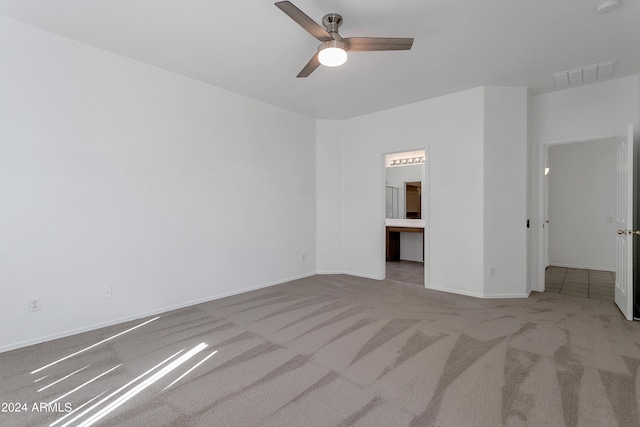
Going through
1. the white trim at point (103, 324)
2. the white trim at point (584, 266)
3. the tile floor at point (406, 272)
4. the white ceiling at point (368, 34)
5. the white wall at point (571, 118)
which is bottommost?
the tile floor at point (406, 272)

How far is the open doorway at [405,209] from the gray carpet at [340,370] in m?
2.94

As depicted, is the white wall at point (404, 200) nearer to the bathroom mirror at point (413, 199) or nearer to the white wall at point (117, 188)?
the bathroom mirror at point (413, 199)

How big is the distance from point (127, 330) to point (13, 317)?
825 mm

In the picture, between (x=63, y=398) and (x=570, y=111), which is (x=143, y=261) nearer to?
(x=63, y=398)

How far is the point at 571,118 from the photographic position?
3.85m

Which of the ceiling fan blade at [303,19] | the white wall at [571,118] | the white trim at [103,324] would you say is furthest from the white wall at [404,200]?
the ceiling fan blade at [303,19]

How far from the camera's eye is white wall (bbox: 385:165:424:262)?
21.0ft

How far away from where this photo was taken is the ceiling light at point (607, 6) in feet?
7.25

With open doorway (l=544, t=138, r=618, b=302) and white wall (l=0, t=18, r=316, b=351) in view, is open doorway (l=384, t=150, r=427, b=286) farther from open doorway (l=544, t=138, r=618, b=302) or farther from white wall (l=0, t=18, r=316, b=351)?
white wall (l=0, t=18, r=316, b=351)

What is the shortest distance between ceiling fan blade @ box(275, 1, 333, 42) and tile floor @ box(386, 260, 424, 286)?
3.63 meters

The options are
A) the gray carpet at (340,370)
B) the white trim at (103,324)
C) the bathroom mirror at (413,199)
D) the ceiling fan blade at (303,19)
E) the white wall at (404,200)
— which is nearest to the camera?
the gray carpet at (340,370)

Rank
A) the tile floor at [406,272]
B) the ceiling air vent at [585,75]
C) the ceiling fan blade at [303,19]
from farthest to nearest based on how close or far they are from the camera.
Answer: the tile floor at [406,272], the ceiling air vent at [585,75], the ceiling fan blade at [303,19]

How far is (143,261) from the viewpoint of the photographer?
3199 millimetres

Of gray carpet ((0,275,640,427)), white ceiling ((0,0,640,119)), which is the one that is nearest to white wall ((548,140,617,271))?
white ceiling ((0,0,640,119))
